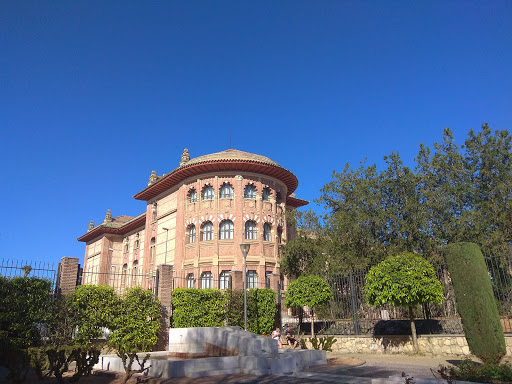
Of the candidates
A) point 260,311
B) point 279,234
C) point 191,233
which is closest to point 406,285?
point 260,311

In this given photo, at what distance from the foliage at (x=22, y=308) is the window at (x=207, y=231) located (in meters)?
16.0

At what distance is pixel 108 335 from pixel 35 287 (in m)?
3.30

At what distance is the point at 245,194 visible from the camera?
97.0 ft

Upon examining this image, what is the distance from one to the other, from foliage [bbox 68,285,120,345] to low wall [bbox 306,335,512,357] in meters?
8.91

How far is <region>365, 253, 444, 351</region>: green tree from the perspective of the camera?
13805 millimetres

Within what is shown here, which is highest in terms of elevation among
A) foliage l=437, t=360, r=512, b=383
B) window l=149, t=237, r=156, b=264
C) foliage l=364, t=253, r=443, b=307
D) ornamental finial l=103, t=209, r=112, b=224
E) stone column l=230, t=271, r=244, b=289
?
ornamental finial l=103, t=209, r=112, b=224

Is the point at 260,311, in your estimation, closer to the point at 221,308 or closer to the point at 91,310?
the point at 221,308

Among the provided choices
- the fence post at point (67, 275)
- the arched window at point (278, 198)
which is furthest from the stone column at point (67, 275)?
the arched window at point (278, 198)

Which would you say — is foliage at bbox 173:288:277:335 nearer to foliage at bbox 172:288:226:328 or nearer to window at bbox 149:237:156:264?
foliage at bbox 172:288:226:328

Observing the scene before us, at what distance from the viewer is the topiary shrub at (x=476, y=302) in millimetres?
10430

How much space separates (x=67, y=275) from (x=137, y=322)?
3.10 meters

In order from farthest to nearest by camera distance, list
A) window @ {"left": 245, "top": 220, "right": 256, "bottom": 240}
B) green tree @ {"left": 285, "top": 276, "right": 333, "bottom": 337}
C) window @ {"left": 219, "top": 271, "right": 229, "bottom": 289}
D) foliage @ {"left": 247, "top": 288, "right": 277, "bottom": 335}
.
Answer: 1. window @ {"left": 245, "top": 220, "right": 256, "bottom": 240}
2. window @ {"left": 219, "top": 271, "right": 229, "bottom": 289}
3. foliage @ {"left": 247, "top": 288, "right": 277, "bottom": 335}
4. green tree @ {"left": 285, "top": 276, "right": 333, "bottom": 337}

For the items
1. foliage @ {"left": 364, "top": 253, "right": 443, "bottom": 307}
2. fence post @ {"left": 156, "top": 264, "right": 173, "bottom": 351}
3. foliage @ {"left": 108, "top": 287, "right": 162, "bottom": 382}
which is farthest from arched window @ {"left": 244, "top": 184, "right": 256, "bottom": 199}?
foliage @ {"left": 364, "top": 253, "right": 443, "bottom": 307}

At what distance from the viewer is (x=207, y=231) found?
29250 mm
